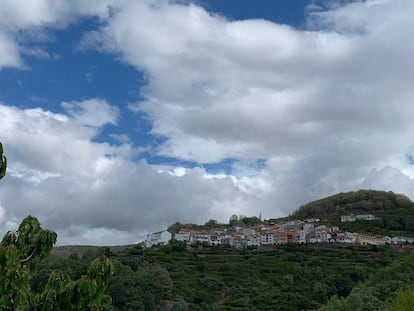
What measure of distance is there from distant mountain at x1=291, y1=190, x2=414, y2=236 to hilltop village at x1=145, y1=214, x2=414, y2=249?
5113 mm

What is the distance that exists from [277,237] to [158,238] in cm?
2368

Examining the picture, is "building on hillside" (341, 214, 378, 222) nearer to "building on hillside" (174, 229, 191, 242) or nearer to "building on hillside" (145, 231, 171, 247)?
"building on hillside" (174, 229, 191, 242)

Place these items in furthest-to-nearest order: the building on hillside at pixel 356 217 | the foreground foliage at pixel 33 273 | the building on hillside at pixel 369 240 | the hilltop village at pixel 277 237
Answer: the building on hillside at pixel 356 217 < the hilltop village at pixel 277 237 < the building on hillside at pixel 369 240 < the foreground foliage at pixel 33 273

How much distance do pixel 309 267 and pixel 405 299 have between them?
60.9m

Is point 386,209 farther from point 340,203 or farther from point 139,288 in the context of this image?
point 139,288

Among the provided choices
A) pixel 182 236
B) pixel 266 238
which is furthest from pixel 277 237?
pixel 182 236

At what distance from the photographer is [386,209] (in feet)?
429

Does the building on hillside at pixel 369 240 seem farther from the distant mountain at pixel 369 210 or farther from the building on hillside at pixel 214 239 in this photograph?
the building on hillside at pixel 214 239

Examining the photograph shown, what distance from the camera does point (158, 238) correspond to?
111m

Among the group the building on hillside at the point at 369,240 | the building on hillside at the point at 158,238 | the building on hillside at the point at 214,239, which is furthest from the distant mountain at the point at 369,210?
the building on hillside at the point at 158,238

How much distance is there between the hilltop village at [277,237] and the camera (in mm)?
96375

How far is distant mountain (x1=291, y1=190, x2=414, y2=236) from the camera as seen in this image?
109812mm

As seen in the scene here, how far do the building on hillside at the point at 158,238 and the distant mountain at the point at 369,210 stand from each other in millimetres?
35953

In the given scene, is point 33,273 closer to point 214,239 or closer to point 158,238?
point 214,239
